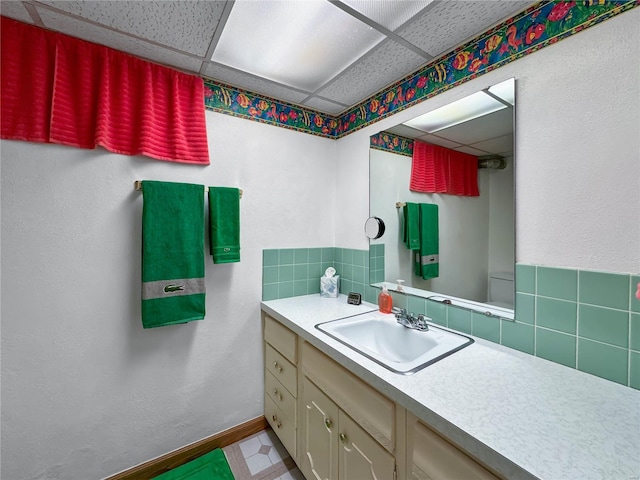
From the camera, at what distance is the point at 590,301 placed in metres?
0.86

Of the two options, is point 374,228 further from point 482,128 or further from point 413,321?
point 482,128

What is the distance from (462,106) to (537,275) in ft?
2.64

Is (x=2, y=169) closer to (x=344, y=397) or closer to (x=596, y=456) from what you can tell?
(x=344, y=397)

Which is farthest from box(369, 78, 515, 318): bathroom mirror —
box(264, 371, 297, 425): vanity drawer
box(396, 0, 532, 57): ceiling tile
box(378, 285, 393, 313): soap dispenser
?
box(264, 371, 297, 425): vanity drawer

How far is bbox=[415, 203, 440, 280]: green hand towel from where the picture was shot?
138 cm

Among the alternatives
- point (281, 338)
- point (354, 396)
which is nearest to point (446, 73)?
point (354, 396)

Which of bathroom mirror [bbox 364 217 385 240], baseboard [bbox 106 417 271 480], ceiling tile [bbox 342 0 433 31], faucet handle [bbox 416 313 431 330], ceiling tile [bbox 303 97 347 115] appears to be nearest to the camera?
ceiling tile [bbox 342 0 433 31]

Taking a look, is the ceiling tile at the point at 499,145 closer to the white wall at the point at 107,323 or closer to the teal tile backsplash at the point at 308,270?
the teal tile backsplash at the point at 308,270

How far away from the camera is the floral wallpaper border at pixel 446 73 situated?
89cm

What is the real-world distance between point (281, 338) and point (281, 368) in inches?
7.1

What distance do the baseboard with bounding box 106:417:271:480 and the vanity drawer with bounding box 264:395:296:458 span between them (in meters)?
0.11

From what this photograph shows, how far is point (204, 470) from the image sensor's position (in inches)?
54.9

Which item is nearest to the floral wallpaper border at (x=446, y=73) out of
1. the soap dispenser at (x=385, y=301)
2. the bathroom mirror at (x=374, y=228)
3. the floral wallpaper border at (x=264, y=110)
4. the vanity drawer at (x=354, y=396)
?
the floral wallpaper border at (x=264, y=110)

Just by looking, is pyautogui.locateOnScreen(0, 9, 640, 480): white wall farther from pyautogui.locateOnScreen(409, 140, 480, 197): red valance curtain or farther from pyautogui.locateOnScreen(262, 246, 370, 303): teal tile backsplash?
pyautogui.locateOnScreen(409, 140, 480, 197): red valance curtain
